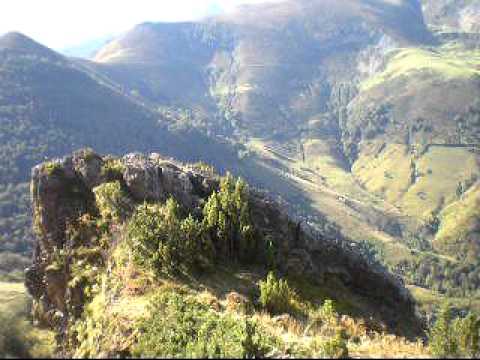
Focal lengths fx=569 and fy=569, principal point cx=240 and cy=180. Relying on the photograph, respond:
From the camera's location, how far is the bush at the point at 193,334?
24141mm

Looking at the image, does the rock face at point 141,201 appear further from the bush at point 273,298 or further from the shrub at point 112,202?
the bush at point 273,298

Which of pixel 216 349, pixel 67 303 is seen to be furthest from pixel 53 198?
pixel 216 349

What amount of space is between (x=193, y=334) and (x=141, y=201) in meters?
23.3

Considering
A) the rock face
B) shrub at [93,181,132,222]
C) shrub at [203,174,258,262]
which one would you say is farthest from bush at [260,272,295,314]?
shrub at [93,181,132,222]

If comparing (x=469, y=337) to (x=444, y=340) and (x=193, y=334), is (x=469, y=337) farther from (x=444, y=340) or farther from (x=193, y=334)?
(x=193, y=334)

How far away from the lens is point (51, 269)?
4159cm

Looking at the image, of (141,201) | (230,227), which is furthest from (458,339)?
(141,201)

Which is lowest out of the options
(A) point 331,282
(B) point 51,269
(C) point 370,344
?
(A) point 331,282

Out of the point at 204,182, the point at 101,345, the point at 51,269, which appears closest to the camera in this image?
the point at 101,345

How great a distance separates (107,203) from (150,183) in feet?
20.4

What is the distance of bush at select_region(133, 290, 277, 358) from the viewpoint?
24.1 metres

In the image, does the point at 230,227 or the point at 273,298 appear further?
the point at 230,227

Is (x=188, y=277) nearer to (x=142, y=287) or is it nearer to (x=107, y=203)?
(x=142, y=287)

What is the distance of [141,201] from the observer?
160ft
